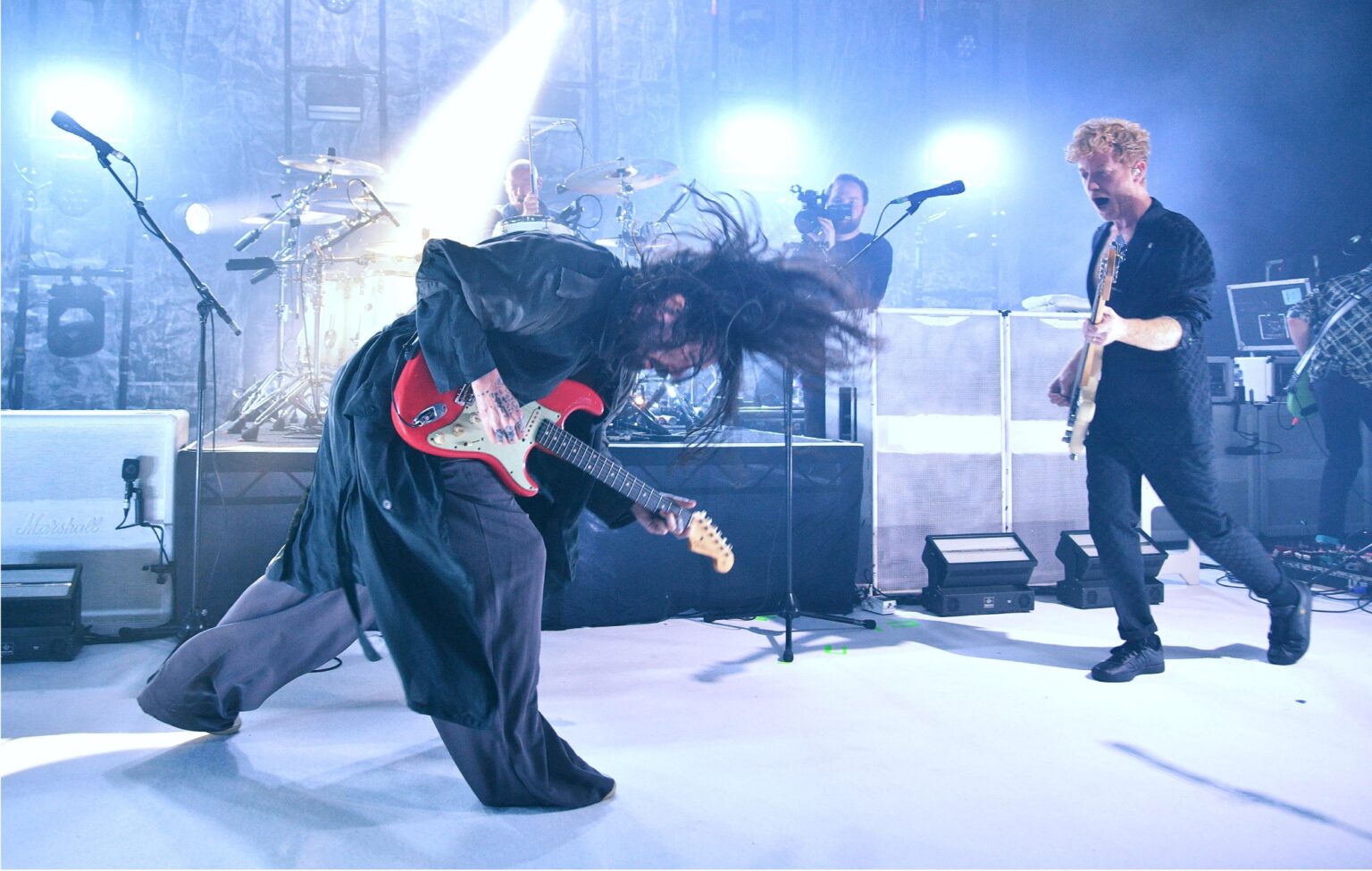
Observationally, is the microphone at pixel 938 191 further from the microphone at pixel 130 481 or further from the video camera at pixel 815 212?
the microphone at pixel 130 481

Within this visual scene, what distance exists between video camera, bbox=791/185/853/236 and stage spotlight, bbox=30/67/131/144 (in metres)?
7.38

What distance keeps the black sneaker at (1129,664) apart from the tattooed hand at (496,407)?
8.27ft

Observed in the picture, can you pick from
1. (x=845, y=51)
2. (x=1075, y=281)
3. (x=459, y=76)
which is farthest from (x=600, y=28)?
(x=1075, y=281)

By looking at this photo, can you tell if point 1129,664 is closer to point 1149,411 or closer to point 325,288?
point 1149,411

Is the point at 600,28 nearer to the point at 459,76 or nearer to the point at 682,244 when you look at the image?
the point at 459,76

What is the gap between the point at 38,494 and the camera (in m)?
3.58

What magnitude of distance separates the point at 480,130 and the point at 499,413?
8.71 meters

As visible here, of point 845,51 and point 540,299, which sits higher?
point 845,51

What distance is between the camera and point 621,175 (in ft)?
21.3

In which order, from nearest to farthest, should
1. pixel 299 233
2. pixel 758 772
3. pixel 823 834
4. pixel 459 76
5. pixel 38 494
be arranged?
pixel 823 834, pixel 758 772, pixel 38 494, pixel 299 233, pixel 459 76

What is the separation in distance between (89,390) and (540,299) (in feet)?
29.3

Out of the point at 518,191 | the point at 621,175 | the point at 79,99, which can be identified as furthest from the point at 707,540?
the point at 79,99

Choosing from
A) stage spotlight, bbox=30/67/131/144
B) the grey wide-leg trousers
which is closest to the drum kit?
the grey wide-leg trousers

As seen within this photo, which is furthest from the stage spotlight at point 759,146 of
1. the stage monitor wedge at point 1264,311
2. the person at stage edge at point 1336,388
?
the person at stage edge at point 1336,388
